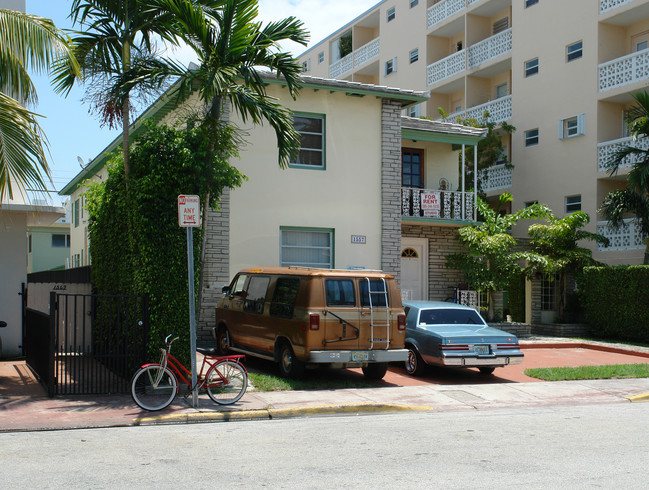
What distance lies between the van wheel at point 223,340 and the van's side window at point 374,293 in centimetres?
373

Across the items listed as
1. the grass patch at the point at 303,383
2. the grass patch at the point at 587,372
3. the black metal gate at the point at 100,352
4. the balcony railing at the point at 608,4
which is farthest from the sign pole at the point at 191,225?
the balcony railing at the point at 608,4

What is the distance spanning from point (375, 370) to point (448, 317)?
2.14m

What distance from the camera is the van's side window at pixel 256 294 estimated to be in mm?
13555

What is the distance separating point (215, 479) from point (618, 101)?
23.8 m

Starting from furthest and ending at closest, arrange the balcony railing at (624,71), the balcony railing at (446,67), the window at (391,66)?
the window at (391,66)
the balcony railing at (446,67)
the balcony railing at (624,71)

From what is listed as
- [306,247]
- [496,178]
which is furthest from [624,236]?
[306,247]

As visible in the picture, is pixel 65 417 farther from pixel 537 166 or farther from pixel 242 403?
pixel 537 166

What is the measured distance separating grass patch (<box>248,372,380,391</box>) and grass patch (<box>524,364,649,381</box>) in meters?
3.62

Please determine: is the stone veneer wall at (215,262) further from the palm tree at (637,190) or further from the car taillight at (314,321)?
the palm tree at (637,190)

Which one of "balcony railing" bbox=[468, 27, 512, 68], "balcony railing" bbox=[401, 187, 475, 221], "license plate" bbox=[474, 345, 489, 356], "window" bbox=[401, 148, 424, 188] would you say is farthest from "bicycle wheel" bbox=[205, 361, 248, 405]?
"balcony railing" bbox=[468, 27, 512, 68]

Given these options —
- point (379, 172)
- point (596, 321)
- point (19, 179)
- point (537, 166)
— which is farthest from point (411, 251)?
point (19, 179)

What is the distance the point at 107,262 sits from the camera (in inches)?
537

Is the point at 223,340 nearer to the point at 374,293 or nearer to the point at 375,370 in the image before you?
the point at 375,370

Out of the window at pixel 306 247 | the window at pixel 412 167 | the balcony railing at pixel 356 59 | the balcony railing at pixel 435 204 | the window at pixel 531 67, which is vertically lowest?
the window at pixel 306 247
